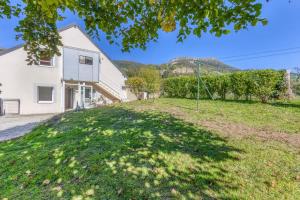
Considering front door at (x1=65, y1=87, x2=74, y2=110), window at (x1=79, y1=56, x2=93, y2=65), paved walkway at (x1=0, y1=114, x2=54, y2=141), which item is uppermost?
window at (x1=79, y1=56, x2=93, y2=65)

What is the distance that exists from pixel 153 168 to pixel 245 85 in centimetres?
1041

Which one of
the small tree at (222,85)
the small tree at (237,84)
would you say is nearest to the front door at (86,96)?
the small tree at (222,85)

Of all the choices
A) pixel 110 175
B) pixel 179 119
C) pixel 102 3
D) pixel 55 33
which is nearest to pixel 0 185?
Answer: pixel 110 175

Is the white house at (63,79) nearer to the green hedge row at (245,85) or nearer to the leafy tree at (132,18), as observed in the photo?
the green hedge row at (245,85)

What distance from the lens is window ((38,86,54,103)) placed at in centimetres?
1761

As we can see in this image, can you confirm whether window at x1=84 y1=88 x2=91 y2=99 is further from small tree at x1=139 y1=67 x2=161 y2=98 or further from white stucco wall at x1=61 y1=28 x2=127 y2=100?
small tree at x1=139 y1=67 x2=161 y2=98

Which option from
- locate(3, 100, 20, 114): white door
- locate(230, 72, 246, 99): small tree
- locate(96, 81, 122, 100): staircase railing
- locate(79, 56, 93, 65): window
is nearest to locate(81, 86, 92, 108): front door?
locate(96, 81, 122, 100): staircase railing

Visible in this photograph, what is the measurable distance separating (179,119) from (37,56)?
496 cm

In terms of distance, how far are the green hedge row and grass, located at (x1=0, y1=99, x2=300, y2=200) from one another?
7.24 m

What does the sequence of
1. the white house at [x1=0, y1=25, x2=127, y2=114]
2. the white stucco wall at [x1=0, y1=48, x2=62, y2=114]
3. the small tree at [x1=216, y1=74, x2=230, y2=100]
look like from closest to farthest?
1. the small tree at [x1=216, y1=74, x2=230, y2=100]
2. the white stucco wall at [x1=0, y1=48, x2=62, y2=114]
3. the white house at [x1=0, y1=25, x2=127, y2=114]

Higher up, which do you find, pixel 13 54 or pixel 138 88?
pixel 13 54

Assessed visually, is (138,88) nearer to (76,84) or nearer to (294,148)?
(76,84)

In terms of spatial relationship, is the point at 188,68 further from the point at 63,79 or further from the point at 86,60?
the point at 63,79

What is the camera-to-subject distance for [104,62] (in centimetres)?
2192
